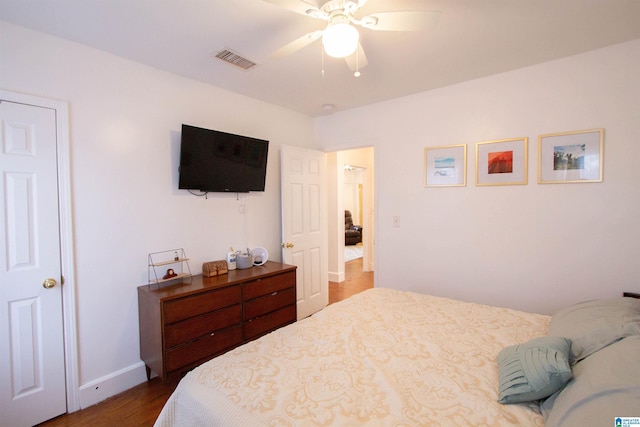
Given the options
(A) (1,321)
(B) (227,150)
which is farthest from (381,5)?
(A) (1,321)

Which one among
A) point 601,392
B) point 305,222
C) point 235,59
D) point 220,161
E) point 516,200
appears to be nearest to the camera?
point 601,392

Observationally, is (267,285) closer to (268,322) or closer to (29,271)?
(268,322)

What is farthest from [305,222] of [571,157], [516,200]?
[571,157]

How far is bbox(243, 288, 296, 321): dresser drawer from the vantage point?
2570mm

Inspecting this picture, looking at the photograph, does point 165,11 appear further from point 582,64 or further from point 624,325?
point 582,64

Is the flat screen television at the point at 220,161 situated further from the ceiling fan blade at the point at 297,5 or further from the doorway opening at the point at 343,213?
the doorway opening at the point at 343,213

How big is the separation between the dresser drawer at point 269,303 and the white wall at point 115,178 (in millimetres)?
624

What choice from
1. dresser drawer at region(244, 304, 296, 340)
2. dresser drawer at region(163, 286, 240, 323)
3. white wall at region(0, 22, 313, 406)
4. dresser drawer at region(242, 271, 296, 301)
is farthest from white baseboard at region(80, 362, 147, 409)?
dresser drawer at region(242, 271, 296, 301)

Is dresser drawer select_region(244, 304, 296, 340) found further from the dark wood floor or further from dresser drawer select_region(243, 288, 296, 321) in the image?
the dark wood floor

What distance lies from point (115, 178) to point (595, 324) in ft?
9.90

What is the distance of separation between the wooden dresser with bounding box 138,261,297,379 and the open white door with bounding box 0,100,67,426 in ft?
1.75

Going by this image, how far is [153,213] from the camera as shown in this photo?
2416 millimetres

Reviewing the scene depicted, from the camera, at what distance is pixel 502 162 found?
264 cm

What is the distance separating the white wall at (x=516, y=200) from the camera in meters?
2.18
